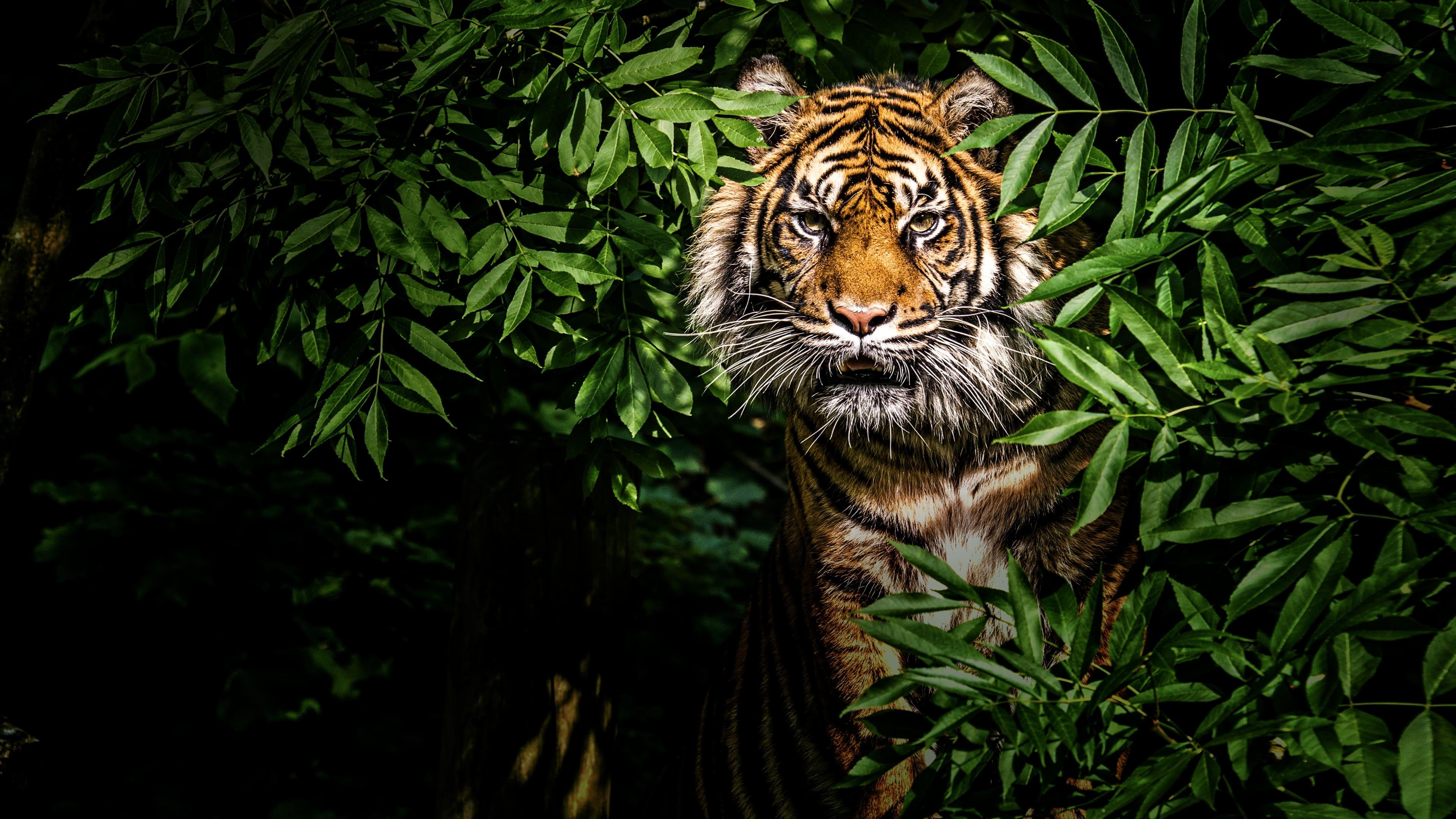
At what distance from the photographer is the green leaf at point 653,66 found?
4.61ft

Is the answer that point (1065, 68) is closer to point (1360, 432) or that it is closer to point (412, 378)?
point (1360, 432)

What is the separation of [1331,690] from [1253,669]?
9cm

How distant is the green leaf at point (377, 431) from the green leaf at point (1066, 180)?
3.09 feet

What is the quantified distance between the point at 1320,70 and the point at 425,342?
122 centimetres

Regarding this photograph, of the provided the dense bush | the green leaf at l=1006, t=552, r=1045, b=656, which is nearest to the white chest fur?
the dense bush

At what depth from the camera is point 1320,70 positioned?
1151 millimetres

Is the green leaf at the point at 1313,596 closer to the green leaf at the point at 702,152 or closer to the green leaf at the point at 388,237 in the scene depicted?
the green leaf at the point at 702,152

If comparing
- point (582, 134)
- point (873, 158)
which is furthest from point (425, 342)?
point (873, 158)

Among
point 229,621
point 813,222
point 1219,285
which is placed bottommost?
point 229,621

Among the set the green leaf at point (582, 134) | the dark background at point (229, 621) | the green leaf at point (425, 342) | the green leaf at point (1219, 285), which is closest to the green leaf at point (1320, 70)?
the green leaf at point (1219, 285)

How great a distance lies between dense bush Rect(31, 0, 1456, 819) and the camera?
104 centimetres

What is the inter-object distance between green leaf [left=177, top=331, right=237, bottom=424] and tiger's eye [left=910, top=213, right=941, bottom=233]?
74.7 inches

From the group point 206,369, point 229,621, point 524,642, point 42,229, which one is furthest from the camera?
point 229,621

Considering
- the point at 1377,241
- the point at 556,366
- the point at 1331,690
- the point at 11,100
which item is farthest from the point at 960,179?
the point at 11,100
